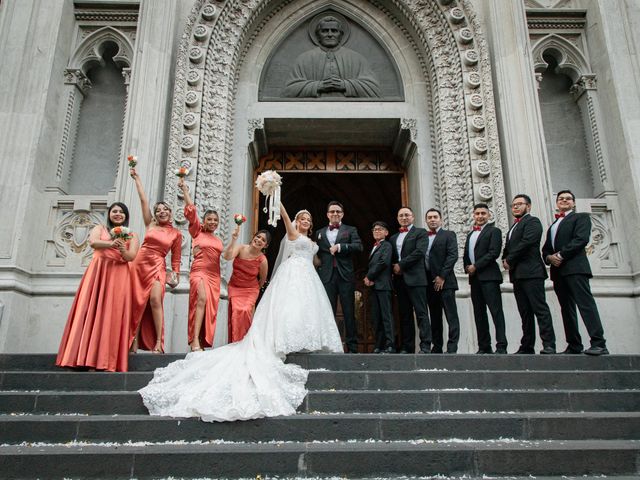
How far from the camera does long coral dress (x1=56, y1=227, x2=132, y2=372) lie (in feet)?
17.9

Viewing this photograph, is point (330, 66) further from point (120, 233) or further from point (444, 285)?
point (120, 233)

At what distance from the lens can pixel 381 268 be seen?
22.4 feet

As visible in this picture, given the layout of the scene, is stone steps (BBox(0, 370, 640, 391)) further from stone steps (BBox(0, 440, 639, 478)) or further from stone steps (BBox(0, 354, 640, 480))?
stone steps (BBox(0, 440, 639, 478))

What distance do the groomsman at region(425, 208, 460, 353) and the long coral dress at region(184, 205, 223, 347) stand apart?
2.99 m

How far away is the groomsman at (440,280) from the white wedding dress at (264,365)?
1633 millimetres

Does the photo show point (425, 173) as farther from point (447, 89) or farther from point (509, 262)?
point (509, 262)

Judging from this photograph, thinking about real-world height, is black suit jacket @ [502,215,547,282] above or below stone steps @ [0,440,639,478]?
above

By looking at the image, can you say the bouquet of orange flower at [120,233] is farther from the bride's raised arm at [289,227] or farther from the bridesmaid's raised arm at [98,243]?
the bride's raised arm at [289,227]

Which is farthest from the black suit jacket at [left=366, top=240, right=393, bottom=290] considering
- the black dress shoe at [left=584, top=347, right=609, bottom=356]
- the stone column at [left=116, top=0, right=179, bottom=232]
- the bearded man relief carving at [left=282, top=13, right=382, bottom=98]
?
the bearded man relief carving at [left=282, top=13, right=382, bottom=98]

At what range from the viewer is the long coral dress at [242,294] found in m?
7.03

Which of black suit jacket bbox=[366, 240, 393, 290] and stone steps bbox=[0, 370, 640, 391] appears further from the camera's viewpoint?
black suit jacket bbox=[366, 240, 393, 290]

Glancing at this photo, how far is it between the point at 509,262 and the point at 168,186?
5555 mm

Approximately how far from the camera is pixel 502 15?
9.27m

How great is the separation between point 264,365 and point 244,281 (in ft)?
7.84
